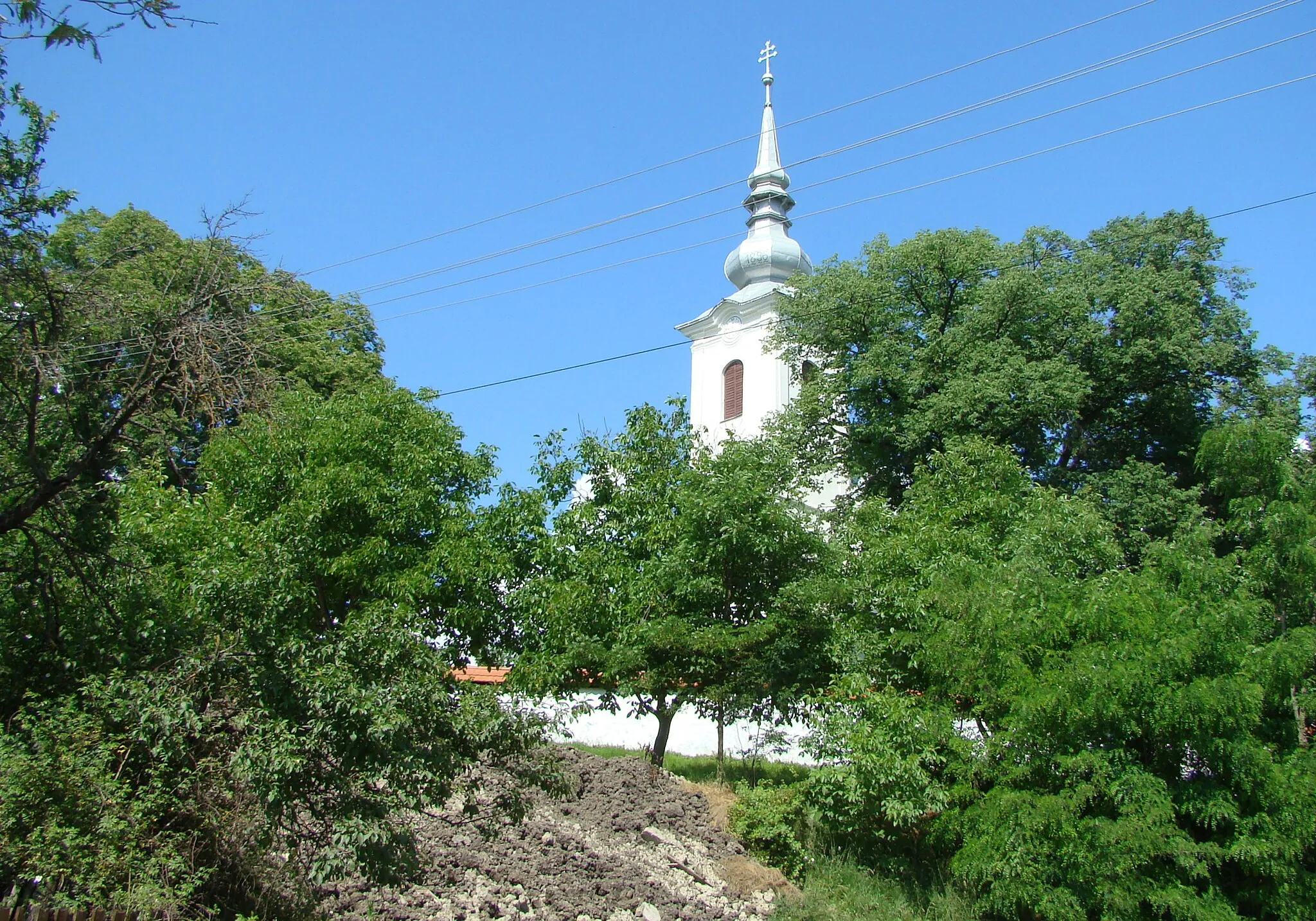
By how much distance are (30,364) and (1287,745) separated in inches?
472

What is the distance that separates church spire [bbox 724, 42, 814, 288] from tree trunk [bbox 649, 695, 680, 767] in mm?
23003

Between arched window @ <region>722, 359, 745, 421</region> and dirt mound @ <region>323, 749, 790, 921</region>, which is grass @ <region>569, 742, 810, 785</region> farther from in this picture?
arched window @ <region>722, 359, 745, 421</region>

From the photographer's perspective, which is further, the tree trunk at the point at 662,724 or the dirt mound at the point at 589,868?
the tree trunk at the point at 662,724

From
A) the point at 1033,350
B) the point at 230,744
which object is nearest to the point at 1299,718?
the point at 230,744

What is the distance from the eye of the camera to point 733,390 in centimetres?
3647

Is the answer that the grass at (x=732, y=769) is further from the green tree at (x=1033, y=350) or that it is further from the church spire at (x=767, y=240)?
the church spire at (x=767, y=240)

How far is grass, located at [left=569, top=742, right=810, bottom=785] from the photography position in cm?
1642

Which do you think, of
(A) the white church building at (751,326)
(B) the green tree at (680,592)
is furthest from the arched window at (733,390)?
A: (B) the green tree at (680,592)

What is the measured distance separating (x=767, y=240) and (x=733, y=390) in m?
5.28

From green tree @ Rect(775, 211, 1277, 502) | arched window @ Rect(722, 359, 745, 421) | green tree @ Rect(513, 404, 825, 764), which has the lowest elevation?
green tree @ Rect(513, 404, 825, 764)

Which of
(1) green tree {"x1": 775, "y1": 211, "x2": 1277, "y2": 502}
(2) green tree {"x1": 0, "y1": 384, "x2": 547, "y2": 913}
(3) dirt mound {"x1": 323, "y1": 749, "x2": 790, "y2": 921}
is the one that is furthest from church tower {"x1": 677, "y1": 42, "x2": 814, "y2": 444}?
(2) green tree {"x1": 0, "y1": 384, "x2": 547, "y2": 913}

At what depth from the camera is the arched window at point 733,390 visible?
36.0m

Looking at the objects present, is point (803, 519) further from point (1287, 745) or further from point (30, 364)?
point (30, 364)

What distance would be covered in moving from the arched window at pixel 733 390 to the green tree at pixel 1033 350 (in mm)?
10648
